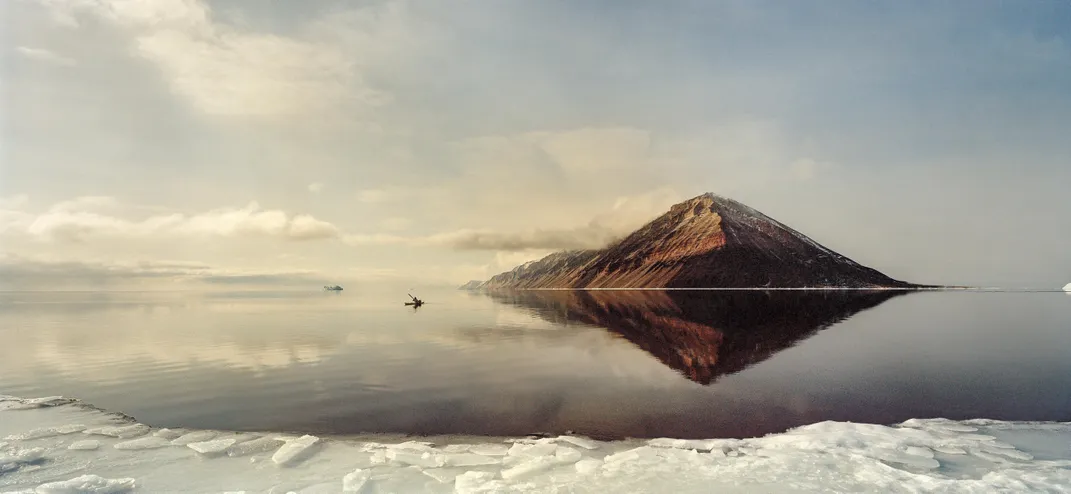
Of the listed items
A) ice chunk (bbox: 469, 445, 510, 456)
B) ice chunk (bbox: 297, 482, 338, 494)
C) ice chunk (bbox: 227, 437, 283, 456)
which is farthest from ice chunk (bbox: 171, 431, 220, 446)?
ice chunk (bbox: 469, 445, 510, 456)

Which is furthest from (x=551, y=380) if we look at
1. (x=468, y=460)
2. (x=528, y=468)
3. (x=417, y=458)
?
(x=528, y=468)

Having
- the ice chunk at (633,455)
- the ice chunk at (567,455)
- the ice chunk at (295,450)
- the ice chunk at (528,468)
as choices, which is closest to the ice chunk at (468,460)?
the ice chunk at (528,468)

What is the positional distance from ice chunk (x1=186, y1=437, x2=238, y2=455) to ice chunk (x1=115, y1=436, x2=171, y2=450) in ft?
2.83

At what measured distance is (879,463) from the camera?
11.7 m

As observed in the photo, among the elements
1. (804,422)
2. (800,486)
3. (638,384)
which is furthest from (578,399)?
(800,486)

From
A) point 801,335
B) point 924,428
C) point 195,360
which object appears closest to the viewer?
point 924,428

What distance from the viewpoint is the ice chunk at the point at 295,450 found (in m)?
12.2

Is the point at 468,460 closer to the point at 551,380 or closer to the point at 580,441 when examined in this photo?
the point at 580,441

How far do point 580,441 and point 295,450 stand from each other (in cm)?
745

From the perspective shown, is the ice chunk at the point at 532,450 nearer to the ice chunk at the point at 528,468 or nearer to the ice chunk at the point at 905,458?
the ice chunk at the point at 528,468

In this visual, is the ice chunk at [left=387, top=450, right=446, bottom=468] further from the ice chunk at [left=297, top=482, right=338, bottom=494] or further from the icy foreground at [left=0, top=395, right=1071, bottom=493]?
the ice chunk at [left=297, top=482, right=338, bottom=494]

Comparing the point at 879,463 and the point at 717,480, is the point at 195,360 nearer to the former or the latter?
the point at 717,480

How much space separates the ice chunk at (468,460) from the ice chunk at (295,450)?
146 inches

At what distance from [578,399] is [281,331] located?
1490 inches
